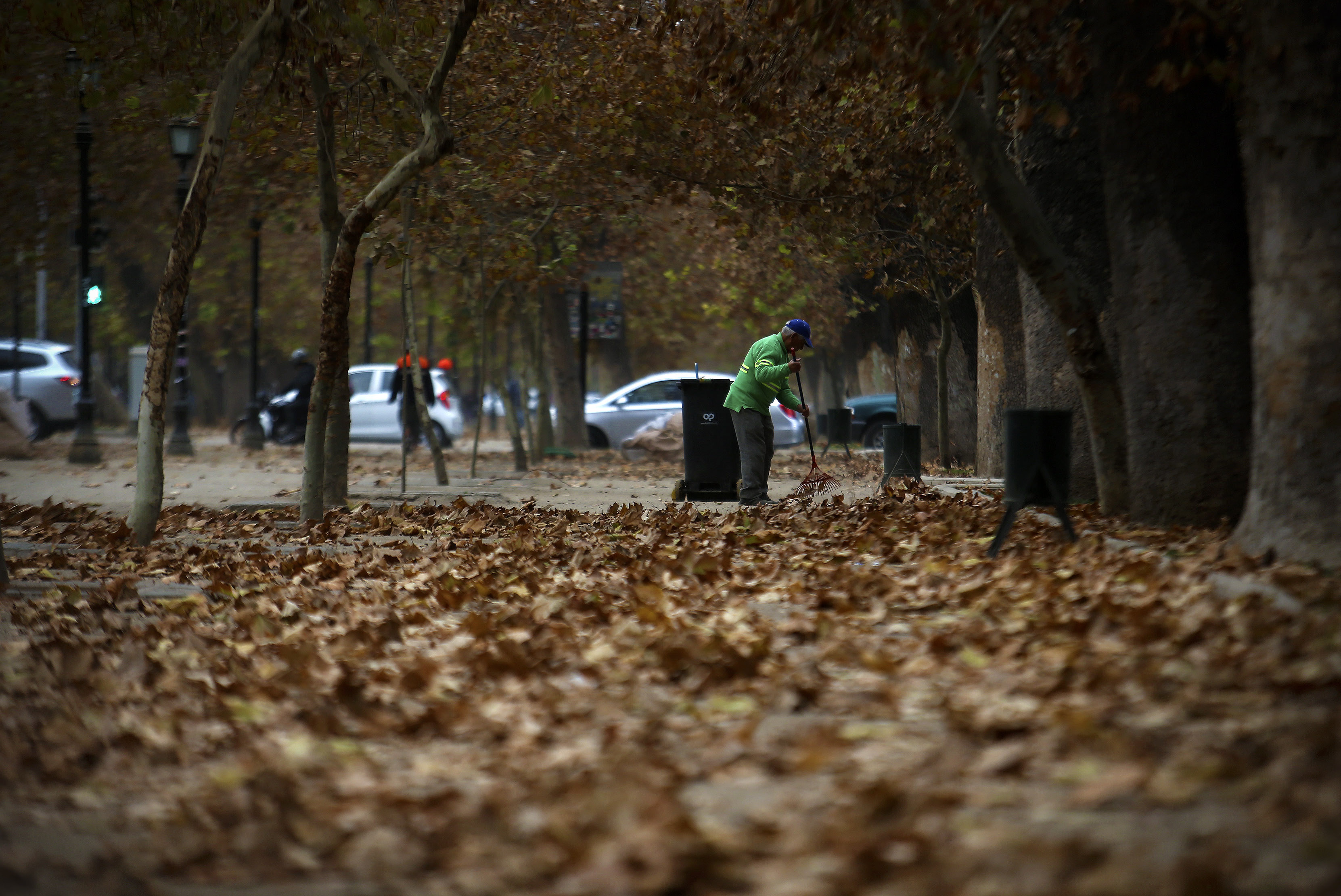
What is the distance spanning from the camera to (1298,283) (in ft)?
20.5

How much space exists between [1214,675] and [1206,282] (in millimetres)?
4036

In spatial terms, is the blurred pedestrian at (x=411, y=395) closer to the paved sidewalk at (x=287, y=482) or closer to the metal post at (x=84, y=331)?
the paved sidewalk at (x=287, y=482)

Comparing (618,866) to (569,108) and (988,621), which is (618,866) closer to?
(988,621)

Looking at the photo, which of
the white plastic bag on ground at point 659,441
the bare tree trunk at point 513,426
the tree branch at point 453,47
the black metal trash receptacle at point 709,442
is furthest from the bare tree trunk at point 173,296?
the white plastic bag on ground at point 659,441

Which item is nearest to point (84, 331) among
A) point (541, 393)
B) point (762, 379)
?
point (541, 393)

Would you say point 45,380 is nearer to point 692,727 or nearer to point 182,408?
point 182,408

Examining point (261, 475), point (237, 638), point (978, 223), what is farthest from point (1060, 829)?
point (261, 475)

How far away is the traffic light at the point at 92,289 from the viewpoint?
71.6 feet

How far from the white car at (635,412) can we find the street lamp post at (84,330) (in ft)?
33.8

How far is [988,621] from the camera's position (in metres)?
5.79

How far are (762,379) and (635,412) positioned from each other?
17.2m

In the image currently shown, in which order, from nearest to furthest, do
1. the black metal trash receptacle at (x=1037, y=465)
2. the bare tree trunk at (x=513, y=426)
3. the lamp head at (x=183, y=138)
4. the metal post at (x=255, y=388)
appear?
1. the black metal trash receptacle at (x=1037, y=465)
2. the lamp head at (x=183, y=138)
3. the bare tree trunk at (x=513, y=426)
4. the metal post at (x=255, y=388)

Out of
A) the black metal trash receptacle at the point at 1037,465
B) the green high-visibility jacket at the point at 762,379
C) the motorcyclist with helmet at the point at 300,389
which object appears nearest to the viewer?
the black metal trash receptacle at the point at 1037,465

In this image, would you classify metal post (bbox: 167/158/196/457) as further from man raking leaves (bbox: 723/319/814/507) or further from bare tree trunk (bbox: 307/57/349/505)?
man raking leaves (bbox: 723/319/814/507)
